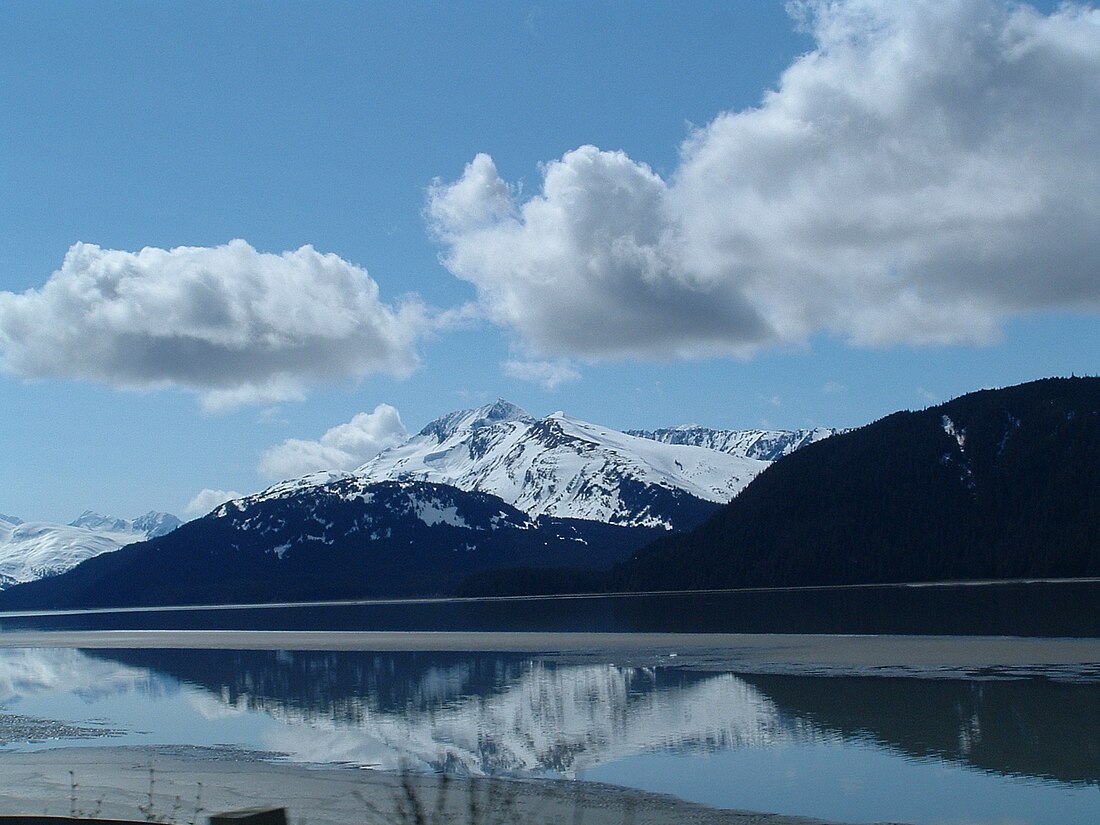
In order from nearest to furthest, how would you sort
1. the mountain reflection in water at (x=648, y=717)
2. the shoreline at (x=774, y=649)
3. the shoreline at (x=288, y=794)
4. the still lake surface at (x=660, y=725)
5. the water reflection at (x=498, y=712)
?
the shoreline at (x=288, y=794) < the still lake surface at (x=660, y=725) < the mountain reflection in water at (x=648, y=717) < the water reflection at (x=498, y=712) < the shoreline at (x=774, y=649)

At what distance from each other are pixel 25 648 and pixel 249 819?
12085 centimetres

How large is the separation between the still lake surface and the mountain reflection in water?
0.12 metres

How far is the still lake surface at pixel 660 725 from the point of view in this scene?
25781 mm

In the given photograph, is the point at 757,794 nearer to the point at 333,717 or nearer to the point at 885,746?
the point at 885,746

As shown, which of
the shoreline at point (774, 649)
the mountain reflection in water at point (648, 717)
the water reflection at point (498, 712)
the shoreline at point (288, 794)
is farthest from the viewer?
the shoreline at point (774, 649)

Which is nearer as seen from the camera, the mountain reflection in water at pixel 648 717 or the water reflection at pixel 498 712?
the mountain reflection in water at pixel 648 717

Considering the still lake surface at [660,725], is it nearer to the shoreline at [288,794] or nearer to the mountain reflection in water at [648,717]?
the mountain reflection in water at [648,717]

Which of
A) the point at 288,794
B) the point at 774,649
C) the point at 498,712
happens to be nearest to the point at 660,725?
the point at 498,712

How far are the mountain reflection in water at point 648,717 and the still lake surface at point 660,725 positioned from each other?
12 centimetres

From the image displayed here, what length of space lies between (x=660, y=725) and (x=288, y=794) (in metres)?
14.7

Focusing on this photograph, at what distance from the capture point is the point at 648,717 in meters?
39.7

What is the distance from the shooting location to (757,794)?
1022 inches

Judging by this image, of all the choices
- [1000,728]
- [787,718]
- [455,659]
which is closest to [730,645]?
[455,659]

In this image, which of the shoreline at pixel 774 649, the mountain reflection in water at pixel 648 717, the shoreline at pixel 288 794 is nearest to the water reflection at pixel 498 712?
the mountain reflection in water at pixel 648 717
